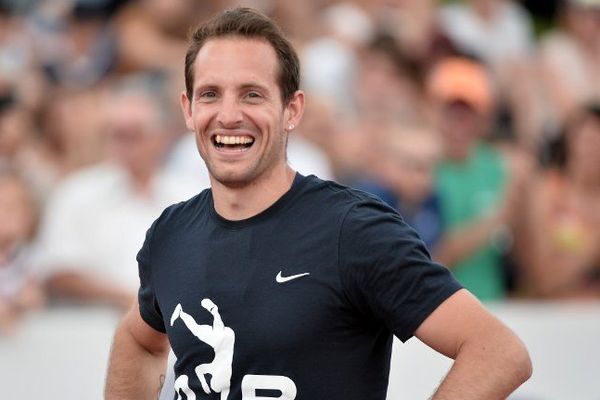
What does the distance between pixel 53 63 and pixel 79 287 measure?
2062 mm

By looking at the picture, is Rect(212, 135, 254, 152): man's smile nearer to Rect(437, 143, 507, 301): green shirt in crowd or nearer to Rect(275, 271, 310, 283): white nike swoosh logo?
Rect(275, 271, 310, 283): white nike swoosh logo

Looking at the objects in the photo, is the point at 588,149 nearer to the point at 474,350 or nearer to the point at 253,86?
the point at 253,86

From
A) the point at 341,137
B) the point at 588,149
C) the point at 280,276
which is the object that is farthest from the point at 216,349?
the point at 588,149

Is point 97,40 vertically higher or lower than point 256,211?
higher

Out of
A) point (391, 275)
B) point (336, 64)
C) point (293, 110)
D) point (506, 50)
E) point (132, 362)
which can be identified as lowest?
point (132, 362)

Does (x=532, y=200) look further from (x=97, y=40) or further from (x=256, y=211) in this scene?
(x=256, y=211)

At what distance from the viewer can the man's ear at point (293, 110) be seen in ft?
11.1

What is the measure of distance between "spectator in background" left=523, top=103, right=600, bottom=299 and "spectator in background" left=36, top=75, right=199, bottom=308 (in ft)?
7.21

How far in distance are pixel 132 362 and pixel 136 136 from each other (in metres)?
3.49

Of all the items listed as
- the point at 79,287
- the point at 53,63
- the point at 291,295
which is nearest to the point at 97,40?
the point at 53,63

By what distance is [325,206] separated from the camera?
3273 millimetres

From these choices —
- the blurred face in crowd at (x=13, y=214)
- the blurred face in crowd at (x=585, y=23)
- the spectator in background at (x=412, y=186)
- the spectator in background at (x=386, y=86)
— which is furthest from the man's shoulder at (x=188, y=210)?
the blurred face in crowd at (x=585, y=23)

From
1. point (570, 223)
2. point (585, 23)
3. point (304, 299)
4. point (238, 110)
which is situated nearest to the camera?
point (304, 299)

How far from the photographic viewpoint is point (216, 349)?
10.7ft
